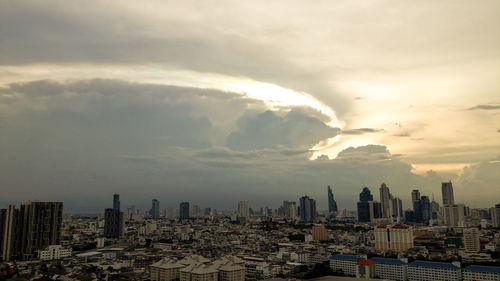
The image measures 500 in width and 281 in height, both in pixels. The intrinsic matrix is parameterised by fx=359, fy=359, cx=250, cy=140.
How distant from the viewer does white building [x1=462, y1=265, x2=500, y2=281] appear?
15469 millimetres

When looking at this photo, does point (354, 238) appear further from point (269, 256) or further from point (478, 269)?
point (478, 269)

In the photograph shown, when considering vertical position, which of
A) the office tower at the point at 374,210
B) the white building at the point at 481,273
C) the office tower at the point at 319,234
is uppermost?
the office tower at the point at 374,210

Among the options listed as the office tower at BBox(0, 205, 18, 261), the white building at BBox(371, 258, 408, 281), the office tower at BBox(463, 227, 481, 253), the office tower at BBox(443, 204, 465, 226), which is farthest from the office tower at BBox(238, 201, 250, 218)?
the white building at BBox(371, 258, 408, 281)

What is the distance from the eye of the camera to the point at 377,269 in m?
18.8

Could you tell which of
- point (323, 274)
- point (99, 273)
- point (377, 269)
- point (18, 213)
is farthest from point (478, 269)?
point (18, 213)

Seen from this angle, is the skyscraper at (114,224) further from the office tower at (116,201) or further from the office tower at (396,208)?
the office tower at (396,208)

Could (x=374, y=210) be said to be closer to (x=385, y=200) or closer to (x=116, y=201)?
(x=385, y=200)

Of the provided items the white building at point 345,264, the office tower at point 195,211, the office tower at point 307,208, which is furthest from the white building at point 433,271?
the office tower at point 195,211

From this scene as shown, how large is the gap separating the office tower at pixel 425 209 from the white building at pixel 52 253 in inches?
2263

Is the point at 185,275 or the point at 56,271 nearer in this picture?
the point at 185,275

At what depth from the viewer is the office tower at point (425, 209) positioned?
2463 inches

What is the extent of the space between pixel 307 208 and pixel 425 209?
71.9 feet

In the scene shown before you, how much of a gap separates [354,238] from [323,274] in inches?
847

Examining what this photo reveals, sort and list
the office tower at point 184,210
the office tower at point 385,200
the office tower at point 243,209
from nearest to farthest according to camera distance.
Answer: the office tower at point 385,200, the office tower at point 243,209, the office tower at point 184,210
